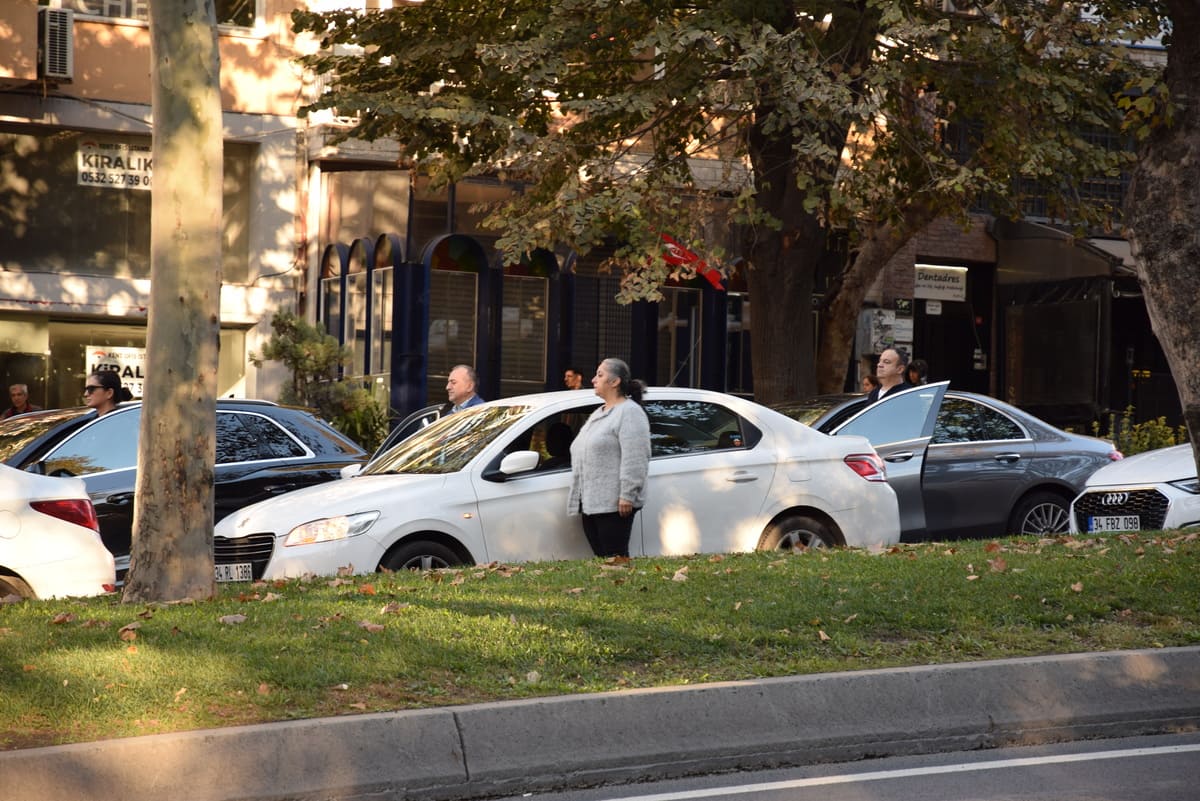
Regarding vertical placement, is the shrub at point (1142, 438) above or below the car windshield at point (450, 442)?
below

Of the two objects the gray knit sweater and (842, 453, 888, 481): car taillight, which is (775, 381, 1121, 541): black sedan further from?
the gray knit sweater

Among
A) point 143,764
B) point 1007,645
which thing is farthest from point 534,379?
point 143,764

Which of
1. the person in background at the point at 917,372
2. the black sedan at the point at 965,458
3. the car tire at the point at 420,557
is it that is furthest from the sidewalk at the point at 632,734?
the person in background at the point at 917,372

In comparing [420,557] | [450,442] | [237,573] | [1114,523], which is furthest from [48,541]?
[1114,523]

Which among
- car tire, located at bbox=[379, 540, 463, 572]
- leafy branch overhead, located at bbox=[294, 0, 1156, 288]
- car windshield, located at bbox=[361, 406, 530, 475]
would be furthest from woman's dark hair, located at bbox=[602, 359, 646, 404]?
leafy branch overhead, located at bbox=[294, 0, 1156, 288]

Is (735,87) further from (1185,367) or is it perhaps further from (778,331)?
(1185,367)

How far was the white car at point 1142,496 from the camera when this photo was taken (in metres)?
12.9

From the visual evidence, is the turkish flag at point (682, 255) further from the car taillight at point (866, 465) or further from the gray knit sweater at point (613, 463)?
the gray knit sweater at point (613, 463)

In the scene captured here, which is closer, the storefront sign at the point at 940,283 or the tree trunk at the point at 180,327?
the tree trunk at the point at 180,327

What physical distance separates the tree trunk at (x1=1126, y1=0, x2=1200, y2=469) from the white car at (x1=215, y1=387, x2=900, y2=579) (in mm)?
2994

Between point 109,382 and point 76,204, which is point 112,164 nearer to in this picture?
point 76,204

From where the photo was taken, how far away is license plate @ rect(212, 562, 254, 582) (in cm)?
1067

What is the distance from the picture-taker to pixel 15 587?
31.9 ft

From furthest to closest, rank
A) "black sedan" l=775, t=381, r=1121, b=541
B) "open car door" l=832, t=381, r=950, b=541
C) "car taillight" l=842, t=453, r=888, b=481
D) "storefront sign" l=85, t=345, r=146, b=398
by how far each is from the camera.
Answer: "storefront sign" l=85, t=345, r=146, b=398 < "black sedan" l=775, t=381, r=1121, b=541 < "open car door" l=832, t=381, r=950, b=541 < "car taillight" l=842, t=453, r=888, b=481
